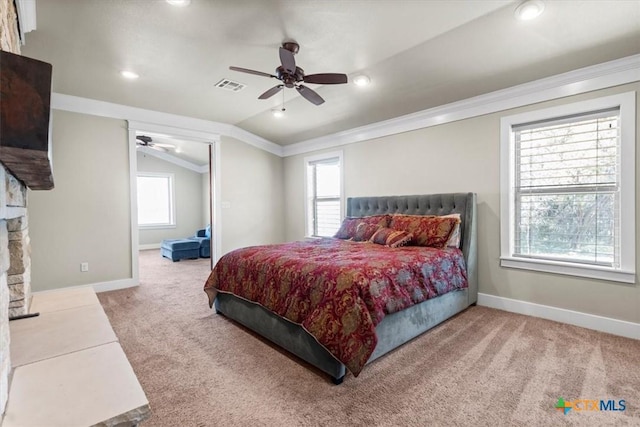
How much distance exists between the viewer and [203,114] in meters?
4.84

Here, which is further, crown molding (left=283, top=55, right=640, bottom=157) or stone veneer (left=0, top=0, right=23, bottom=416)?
crown molding (left=283, top=55, right=640, bottom=157)

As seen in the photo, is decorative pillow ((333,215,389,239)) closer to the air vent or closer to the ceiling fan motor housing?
the ceiling fan motor housing

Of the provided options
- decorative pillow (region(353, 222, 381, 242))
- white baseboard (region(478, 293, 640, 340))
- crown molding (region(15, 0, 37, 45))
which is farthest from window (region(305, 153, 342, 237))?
crown molding (region(15, 0, 37, 45))

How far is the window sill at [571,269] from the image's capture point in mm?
2700

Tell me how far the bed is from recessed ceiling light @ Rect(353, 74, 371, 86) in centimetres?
163

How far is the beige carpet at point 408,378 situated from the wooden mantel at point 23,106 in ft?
5.14

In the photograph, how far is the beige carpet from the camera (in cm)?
173

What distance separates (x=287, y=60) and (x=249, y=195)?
3598 millimetres

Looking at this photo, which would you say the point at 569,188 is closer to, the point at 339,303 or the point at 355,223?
the point at 355,223

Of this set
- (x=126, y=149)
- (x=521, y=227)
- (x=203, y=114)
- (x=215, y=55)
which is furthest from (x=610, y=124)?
(x=126, y=149)

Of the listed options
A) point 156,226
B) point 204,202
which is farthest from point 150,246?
point 204,202

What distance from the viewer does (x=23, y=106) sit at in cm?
90

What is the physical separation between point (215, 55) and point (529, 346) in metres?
3.96

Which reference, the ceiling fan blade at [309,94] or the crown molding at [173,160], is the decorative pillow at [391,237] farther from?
the crown molding at [173,160]
